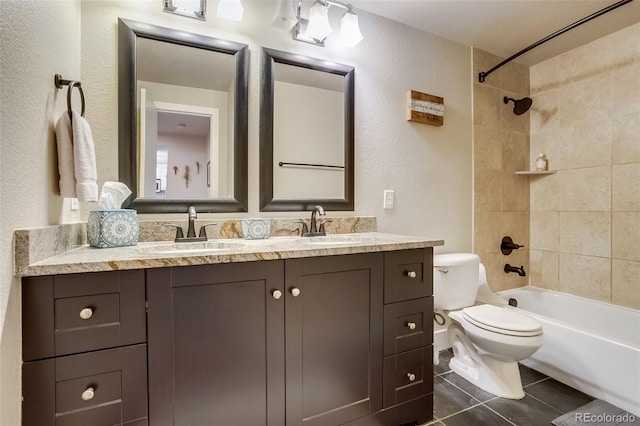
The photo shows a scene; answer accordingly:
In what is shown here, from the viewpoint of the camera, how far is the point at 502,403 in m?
1.61

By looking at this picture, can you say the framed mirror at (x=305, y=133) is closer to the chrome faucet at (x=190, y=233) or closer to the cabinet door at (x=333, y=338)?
the chrome faucet at (x=190, y=233)

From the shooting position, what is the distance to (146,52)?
1.42 meters

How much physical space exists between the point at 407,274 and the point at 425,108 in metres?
→ 1.28

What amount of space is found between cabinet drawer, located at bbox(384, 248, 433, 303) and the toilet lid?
0.46 meters

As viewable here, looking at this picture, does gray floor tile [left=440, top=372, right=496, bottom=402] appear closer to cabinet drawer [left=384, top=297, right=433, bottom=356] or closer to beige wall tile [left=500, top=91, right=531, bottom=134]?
cabinet drawer [left=384, top=297, right=433, bottom=356]

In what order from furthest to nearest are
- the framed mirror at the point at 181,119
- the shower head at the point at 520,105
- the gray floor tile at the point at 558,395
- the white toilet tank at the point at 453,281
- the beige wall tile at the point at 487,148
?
the shower head at the point at 520,105
the beige wall tile at the point at 487,148
the white toilet tank at the point at 453,281
the gray floor tile at the point at 558,395
the framed mirror at the point at 181,119

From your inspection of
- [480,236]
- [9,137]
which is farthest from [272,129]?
[480,236]

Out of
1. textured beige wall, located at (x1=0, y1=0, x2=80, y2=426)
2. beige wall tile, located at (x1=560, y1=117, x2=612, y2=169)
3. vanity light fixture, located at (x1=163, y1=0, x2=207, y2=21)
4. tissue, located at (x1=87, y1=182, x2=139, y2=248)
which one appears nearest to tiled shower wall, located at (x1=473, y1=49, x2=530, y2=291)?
beige wall tile, located at (x1=560, y1=117, x2=612, y2=169)

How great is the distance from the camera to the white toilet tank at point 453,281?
75.4 inches

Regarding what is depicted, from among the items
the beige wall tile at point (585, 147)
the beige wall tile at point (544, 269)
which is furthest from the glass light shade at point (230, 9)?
the beige wall tile at point (544, 269)

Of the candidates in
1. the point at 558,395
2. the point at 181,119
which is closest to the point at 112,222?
the point at 181,119

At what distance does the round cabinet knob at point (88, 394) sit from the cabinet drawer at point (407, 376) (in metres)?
1.05

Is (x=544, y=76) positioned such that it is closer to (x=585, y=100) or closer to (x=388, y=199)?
(x=585, y=100)

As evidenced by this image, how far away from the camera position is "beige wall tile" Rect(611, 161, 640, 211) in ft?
6.83
